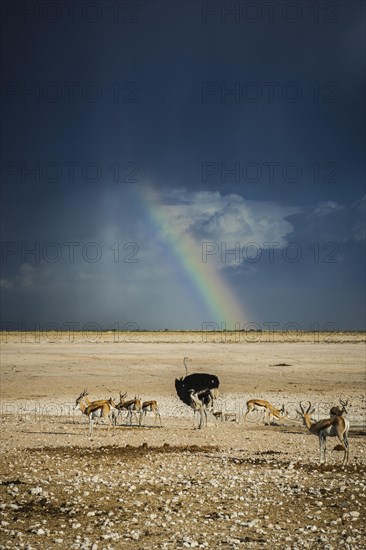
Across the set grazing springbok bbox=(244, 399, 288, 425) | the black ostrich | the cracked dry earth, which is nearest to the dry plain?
the cracked dry earth

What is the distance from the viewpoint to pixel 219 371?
4219 cm

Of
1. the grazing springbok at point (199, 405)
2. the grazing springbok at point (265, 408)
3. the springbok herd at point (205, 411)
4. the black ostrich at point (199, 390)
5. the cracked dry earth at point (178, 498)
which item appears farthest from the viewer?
the black ostrich at point (199, 390)

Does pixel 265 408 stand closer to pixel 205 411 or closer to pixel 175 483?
pixel 205 411

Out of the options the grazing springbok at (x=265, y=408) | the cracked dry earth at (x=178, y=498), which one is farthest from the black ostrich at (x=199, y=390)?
the cracked dry earth at (x=178, y=498)

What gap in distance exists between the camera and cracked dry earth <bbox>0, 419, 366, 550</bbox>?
866 cm

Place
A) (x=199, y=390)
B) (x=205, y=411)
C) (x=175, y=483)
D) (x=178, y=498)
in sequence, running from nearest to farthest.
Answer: (x=178, y=498), (x=175, y=483), (x=205, y=411), (x=199, y=390)

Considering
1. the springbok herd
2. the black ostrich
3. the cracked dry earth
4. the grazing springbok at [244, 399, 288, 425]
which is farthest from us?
the black ostrich

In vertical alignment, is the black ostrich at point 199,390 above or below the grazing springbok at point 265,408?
above

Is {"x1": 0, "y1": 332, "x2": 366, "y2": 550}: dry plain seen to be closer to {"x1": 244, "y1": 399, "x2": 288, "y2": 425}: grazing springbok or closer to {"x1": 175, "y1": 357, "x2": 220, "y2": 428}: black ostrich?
{"x1": 244, "y1": 399, "x2": 288, "y2": 425}: grazing springbok

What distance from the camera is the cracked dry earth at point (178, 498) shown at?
341 inches

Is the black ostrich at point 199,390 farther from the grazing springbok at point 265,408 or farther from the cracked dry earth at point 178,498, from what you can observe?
the cracked dry earth at point 178,498

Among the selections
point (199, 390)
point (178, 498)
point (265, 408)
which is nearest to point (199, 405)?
point (265, 408)

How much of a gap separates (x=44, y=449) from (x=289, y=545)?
30.6 feet

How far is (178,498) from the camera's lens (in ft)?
34.7
